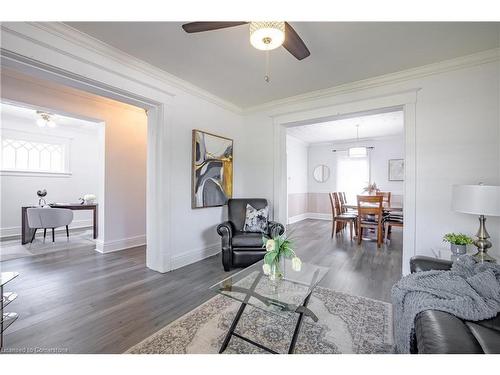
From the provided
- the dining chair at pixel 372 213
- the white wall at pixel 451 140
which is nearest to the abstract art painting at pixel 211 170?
the white wall at pixel 451 140

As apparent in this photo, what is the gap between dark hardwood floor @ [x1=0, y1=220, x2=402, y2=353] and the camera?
1635 millimetres

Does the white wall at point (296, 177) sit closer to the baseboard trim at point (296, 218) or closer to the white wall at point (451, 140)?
the baseboard trim at point (296, 218)

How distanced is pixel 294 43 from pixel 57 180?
6273mm

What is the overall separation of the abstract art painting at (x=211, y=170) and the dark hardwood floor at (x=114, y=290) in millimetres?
970

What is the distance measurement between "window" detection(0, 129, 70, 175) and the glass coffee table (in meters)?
5.91

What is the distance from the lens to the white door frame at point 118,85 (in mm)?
1833

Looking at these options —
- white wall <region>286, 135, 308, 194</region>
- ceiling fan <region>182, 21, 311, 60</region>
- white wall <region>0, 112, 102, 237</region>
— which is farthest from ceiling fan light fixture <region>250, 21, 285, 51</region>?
white wall <region>286, 135, 308, 194</region>

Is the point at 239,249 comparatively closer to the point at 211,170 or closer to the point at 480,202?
the point at 211,170

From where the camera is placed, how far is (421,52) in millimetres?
2350

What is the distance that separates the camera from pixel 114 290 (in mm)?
2352
